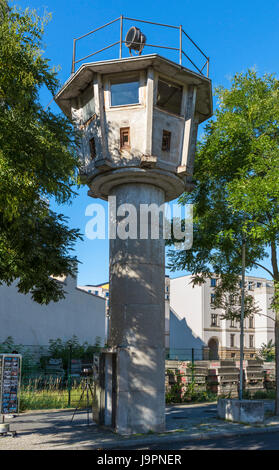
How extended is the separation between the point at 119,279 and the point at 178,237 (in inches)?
239

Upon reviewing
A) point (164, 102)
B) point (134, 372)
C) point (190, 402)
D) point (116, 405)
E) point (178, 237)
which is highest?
point (164, 102)

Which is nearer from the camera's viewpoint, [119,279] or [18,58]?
[18,58]

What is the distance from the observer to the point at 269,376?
2661 cm

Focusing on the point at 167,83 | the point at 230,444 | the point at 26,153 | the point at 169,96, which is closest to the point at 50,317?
the point at 169,96

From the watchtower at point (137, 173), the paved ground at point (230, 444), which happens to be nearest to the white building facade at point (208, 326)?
the watchtower at point (137, 173)

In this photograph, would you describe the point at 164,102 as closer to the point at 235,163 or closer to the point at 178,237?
the point at 235,163

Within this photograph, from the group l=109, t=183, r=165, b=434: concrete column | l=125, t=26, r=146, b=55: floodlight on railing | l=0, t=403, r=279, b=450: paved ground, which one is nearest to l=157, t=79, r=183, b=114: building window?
l=125, t=26, r=146, b=55: floodlight on railing

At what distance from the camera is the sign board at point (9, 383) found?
12.8 metres

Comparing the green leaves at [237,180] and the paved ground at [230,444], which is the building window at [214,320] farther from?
the paved ground at [230,444]

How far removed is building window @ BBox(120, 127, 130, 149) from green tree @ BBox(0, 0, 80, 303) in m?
2.62

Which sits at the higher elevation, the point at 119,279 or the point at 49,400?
the point at 119,279

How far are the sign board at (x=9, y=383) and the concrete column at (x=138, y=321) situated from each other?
2737mm
